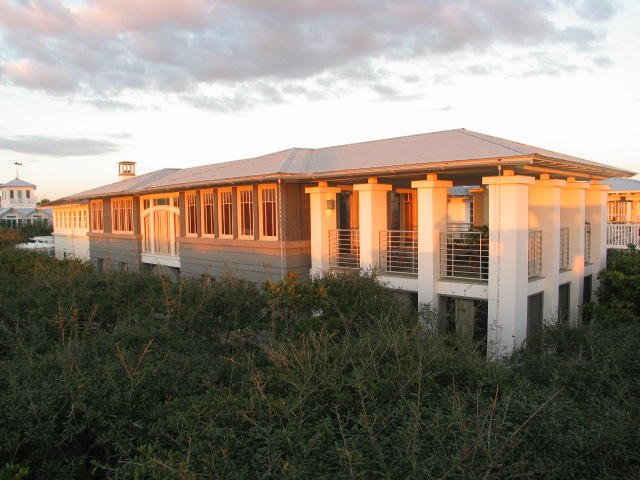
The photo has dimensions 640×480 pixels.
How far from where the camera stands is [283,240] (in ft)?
47.6

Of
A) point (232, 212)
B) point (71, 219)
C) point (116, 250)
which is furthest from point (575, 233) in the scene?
point (71, 219)

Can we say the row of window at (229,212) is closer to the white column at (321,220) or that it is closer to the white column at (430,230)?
the white column at (321,220)

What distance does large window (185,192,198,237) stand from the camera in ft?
59.6

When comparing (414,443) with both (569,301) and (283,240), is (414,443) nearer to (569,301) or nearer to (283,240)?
(283,240)

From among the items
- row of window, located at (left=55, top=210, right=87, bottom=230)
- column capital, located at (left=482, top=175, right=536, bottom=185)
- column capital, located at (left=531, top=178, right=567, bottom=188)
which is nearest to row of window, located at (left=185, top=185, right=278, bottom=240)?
column capital, located at (left=482, top=175, right=536, bottom=185)

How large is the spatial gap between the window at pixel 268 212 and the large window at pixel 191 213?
3.78 meters

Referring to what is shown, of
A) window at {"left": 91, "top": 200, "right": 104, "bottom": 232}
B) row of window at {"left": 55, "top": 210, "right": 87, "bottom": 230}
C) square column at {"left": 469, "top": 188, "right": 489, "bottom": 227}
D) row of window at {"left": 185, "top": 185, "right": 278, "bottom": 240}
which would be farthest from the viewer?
row of window at {"left": 55, "top": 210, "right": 87, "bottom": 230}

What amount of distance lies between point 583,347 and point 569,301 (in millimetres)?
5734

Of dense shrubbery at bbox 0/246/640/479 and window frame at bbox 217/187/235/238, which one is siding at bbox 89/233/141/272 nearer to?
window frame at bbox 217/187/235/238

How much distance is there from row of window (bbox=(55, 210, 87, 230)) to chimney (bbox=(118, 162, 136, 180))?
10.5ft

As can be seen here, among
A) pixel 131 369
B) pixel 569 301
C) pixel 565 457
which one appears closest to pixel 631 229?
pixel 569 301

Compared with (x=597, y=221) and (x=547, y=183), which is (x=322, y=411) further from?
(x=597, y=221)

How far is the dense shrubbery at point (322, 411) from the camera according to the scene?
436 centimetres

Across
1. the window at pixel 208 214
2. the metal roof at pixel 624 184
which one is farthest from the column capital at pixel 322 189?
the metal roof at pixel 624 184
